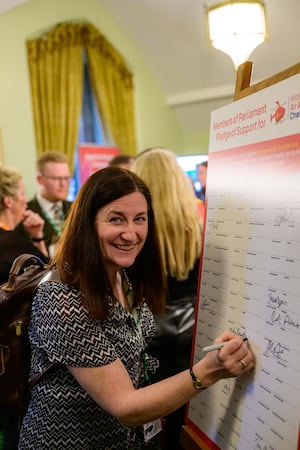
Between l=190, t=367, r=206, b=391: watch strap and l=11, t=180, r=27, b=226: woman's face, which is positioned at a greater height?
l=11, t=180, r=27, b=226: woman's face

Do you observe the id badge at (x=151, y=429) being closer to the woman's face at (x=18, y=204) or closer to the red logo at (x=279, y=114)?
the red logo at (x=279, y=114)

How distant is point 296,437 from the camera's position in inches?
35.8

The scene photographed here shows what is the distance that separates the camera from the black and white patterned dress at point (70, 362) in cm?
103

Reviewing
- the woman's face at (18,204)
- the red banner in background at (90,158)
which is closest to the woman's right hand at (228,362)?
the woman's face at (18,204)

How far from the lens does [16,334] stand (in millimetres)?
1208

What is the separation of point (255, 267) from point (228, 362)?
0.74 ft

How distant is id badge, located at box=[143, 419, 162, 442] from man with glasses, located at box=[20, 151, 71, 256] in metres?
1.78

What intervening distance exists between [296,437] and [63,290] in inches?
22.7

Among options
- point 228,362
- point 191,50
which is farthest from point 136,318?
point 191,50

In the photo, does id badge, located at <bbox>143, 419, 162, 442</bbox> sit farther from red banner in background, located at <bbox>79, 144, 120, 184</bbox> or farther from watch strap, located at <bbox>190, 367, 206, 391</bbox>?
red banner in background, located at <bbox>79, 144, 120, 184</bbox>

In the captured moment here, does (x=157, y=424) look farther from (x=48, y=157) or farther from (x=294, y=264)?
(x=48, y=157)

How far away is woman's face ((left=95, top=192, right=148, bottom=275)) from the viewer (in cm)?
111

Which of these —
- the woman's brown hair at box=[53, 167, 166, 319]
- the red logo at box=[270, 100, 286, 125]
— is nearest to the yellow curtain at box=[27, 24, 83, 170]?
the woman's brown hair at box=[53, 167, 166, 319]
